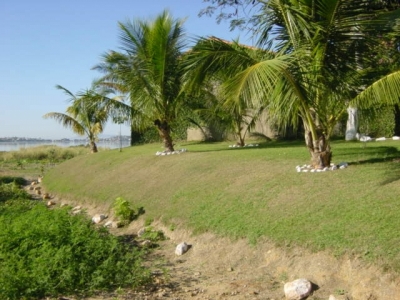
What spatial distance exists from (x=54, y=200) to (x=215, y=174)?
22.7 ft

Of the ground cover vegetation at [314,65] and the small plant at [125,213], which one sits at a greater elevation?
the ground cover vegetation at [314,65]

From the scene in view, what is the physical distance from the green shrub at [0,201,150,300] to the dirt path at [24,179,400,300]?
35 cm

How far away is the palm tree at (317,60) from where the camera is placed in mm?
7945

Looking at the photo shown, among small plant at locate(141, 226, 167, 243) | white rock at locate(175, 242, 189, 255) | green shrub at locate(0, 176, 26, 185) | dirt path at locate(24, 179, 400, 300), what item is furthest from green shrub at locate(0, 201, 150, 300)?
green shrub at locate(0, 176, 26, 185)

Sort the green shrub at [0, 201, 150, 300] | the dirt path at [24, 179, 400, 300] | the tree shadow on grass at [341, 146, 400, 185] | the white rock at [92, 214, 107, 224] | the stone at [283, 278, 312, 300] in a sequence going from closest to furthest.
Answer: the dirt path at [24, 179, 400, 300] < the stone at [283, 278, 312, 300] < the green shrub at [0, 201, 150, 300] < the tree shadow on grass at [341, 146, 400, 185] < the white rock at [92, 214, 107, 224]

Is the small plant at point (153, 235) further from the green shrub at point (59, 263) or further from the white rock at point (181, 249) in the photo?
the green shrub at point (59, 263)

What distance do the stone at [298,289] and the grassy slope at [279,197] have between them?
1.82ft

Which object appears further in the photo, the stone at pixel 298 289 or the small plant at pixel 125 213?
the small plant at pixel 125 213

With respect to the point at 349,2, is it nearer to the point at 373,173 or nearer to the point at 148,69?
the point at 373,173

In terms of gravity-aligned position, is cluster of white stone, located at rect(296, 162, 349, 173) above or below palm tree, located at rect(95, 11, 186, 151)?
below

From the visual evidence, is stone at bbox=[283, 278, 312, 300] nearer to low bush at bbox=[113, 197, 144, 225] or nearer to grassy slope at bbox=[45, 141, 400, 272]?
grassy slope at bbox=[45, 141, 400, 272]

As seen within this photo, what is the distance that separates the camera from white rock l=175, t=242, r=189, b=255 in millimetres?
7412

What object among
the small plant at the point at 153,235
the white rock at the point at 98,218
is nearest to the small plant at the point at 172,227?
the small plant at the point at 153,235

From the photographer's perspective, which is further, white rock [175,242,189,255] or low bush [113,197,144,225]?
low bush [113,197,144,225]
